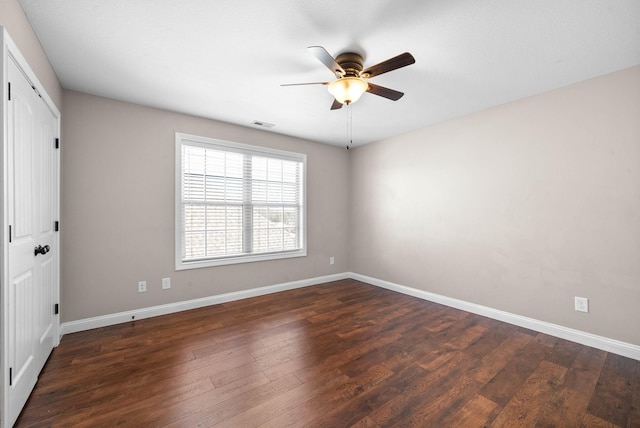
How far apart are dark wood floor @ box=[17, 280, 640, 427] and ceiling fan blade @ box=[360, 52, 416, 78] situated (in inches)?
90.5

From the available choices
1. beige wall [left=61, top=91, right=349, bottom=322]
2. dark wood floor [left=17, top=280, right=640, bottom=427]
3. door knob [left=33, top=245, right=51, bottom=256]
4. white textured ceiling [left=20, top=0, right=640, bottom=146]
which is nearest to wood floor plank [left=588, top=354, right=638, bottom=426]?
dark wood floor [left=17, top=280, right=640, bottom=427]

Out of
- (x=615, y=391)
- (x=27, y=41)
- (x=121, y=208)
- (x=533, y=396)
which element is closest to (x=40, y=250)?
(x=121, y=208)

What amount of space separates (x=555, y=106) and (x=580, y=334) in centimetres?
228

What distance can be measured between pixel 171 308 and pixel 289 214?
6.97 ft

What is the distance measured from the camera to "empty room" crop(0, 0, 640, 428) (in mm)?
1750

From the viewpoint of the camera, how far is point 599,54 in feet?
7.21

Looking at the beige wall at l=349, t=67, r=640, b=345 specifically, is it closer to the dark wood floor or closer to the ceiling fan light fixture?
the dark wood floor

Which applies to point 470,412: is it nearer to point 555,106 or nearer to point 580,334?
point 580,334

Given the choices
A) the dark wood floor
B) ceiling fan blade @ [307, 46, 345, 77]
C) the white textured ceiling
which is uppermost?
the white textured ceiling

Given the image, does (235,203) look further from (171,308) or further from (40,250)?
(40,250)

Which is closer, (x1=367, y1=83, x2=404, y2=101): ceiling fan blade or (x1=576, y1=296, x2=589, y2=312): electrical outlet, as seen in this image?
(x1=367, y1=83, x2=404, y2=101): ceiling fan blade

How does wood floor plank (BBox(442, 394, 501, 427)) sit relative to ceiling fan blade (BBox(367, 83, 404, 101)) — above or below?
below

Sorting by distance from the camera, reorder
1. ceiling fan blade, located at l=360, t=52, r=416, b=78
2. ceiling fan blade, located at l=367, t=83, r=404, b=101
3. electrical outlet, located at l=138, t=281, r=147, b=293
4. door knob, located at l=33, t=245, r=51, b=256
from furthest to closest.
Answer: electrical outlet, located at l=138, t=281, r=147, b=293 → ceiling fan blade, located at l=367, t=83, r=404, b=101 → door knob, located at l=33, t=245, r=51, b=256 → ceiling fan blade, located at l=360, t=52, r=416, b=78

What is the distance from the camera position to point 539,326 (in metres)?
2.90
